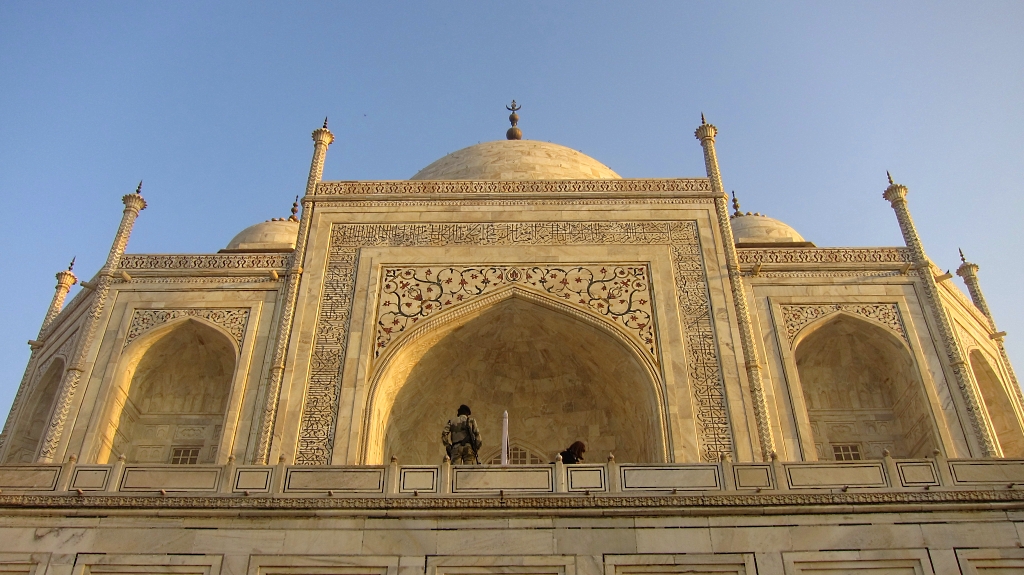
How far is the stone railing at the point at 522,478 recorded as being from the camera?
7.50 meters

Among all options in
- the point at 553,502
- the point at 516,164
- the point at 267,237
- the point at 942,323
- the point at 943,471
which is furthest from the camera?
the point at 267,237

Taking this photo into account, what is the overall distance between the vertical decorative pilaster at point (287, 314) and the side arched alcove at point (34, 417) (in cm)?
291

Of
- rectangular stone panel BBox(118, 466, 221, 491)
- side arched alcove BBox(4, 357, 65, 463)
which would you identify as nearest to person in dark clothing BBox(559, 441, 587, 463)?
rectangular stone panel BBox(118, 466, 221, 491)

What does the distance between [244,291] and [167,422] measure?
5.86ft

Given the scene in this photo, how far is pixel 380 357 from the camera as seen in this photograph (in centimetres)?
1059

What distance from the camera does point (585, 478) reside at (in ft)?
25.0

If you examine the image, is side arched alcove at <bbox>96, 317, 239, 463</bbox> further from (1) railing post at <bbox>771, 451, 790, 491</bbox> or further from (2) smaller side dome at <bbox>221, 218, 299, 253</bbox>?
(1) railing post at <bbox>771, 451, 790, 491</bbox>

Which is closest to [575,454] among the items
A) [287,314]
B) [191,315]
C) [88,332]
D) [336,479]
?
[336,479]

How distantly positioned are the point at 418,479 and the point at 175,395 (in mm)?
5120

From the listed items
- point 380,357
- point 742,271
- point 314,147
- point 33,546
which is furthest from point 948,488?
point 314,147

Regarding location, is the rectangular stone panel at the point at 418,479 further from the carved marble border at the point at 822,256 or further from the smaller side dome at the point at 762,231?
the smaller side dome at the point at 762,231

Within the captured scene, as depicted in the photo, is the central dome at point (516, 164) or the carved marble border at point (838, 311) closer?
the carved marble border at point (838, 311)

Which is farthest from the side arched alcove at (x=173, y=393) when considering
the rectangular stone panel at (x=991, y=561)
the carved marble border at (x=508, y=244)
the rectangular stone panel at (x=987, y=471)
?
the rectangular stone panel at (x=991, y=561)

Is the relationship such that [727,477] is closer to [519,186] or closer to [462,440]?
[462,440]
